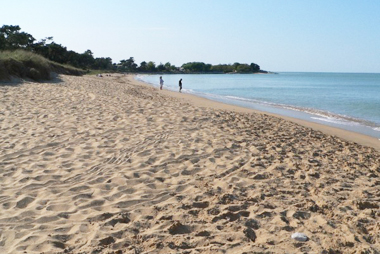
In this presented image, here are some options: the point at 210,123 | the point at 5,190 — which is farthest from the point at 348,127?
the point at 5,190

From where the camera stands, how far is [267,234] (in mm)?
3521

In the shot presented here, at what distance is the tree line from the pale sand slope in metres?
38.2

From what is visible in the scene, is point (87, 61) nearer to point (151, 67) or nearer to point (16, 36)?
point (16, 36)

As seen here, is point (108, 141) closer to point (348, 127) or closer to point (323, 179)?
point (323, 179)

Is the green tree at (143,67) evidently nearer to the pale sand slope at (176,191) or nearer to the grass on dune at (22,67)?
the grass on dune at (22,67)

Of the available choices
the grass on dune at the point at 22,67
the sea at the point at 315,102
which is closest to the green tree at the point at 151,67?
the sea at the point at 315,102

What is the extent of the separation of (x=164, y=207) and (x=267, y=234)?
1.19 metres

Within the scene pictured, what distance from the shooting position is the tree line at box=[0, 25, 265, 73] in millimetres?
50156

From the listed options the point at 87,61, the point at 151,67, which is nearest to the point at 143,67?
the point at 151,67

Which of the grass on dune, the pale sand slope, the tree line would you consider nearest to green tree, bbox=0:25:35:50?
the tree line

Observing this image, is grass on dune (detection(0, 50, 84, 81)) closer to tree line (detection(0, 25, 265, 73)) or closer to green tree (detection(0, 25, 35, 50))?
tree line (detection(0, 25, 265, 73))

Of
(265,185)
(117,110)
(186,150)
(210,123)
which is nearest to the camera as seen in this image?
(265,185)

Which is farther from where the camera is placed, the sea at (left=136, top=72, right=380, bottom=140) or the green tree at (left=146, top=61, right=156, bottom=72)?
the green tree at (left=146, top=61, right=156, bottom=72)

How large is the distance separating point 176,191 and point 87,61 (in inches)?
3568
